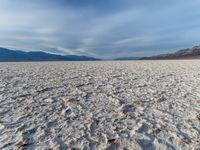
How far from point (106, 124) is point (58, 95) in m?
2.38

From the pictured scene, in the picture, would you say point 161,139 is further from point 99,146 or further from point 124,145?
point 99,146

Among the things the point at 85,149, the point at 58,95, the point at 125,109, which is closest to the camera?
the point at 85,149

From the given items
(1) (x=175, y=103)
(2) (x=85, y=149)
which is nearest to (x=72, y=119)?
(2) (x=85, y=149)

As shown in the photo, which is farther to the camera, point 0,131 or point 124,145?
point 0,131

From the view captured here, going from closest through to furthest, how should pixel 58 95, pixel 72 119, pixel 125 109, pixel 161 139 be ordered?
pixel 161 139
pixel 72 119
pixel 125 109
pixel 58 95

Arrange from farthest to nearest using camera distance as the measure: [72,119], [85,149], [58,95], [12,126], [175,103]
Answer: [58,95]
[175,103]
[72,119]
[12,126]
[85,149]

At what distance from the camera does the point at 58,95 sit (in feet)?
15.7

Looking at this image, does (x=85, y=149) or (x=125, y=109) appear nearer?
(x=85, y=149)

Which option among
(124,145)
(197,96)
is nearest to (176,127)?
(124,145)

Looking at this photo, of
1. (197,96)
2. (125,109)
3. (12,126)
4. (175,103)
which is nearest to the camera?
(12,126)

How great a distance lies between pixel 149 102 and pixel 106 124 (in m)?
1.71

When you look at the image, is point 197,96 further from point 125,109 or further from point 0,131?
point 0,131

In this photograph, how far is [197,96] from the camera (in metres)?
4.50

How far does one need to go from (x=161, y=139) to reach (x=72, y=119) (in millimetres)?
1703
